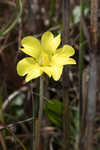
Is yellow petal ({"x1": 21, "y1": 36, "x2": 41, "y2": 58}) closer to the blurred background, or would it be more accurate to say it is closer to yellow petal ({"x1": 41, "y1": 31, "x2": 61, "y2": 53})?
yellow petal ({"x1": 41, "y1": 31, "x2": 61, "y2": 53})

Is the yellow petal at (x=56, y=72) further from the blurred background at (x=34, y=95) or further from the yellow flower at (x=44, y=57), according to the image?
the blurred background at (x=34, y=95)

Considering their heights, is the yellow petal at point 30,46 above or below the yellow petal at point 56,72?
above

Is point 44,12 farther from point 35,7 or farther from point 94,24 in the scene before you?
point 94,24

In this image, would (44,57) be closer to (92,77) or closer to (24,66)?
(24,66)

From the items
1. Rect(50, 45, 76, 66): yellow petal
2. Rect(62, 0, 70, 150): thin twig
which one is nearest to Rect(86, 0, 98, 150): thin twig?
Rect(62, 0, 70, 150): thin twig

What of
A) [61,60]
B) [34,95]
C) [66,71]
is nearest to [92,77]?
[66,71]

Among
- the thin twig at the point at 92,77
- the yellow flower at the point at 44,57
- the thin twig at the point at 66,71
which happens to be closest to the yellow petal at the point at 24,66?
the yellow flower at the point at 44,57

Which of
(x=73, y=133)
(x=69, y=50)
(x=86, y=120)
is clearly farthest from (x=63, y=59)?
(x=73, y=133)
